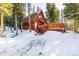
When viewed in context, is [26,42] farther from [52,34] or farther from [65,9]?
[65,9]

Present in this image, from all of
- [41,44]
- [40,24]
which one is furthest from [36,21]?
[41,44]

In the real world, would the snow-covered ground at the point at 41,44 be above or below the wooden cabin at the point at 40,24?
below

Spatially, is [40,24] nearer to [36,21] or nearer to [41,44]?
[36,21]

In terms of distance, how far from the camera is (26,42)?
182cm

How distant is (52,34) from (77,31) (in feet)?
0.88

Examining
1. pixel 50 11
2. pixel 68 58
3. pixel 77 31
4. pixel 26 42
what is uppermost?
pixel 50 11

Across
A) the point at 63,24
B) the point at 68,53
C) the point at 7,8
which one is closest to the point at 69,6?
the point at 63,24

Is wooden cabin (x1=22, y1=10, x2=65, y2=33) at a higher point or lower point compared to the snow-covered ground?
higher

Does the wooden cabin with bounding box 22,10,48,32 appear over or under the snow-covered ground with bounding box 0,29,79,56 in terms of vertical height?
over

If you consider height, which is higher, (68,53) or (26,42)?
(26,42)

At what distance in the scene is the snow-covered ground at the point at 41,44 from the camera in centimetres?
178

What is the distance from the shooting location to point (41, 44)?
5.93ft

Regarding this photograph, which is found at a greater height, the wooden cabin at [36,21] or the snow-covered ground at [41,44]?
the wooden cabin at [36,21]

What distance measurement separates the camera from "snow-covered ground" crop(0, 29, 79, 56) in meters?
1.78
